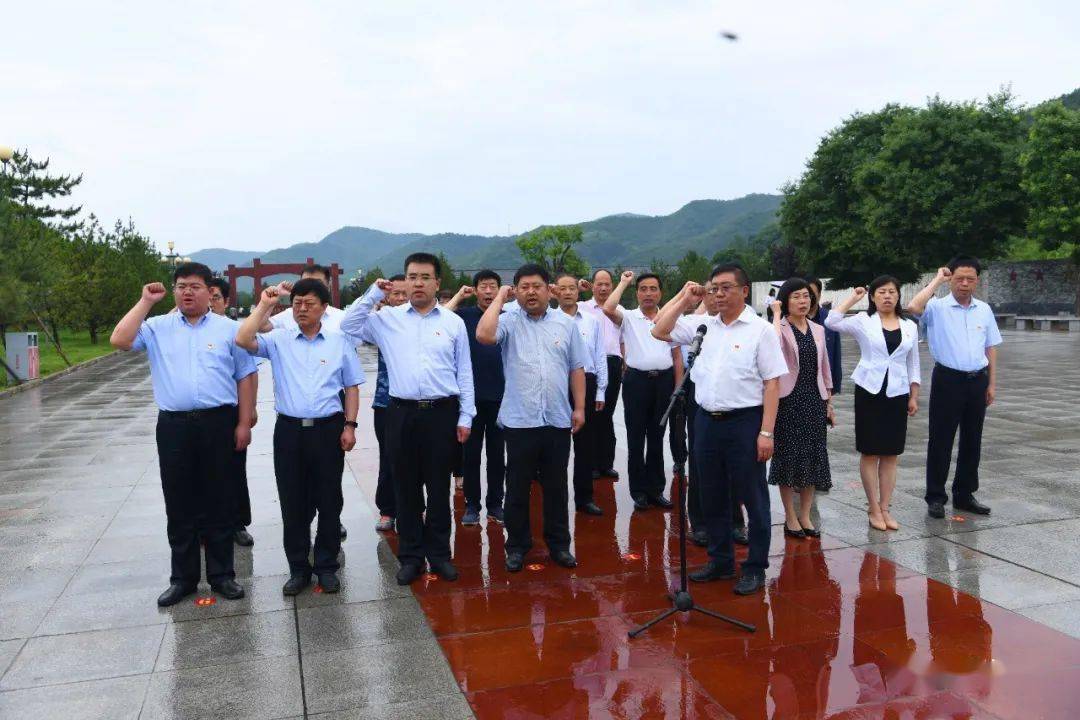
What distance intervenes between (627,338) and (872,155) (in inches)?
1316

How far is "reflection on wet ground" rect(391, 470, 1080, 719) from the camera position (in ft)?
10.2

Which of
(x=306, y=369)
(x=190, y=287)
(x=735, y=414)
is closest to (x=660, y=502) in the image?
(x=735, y=414)

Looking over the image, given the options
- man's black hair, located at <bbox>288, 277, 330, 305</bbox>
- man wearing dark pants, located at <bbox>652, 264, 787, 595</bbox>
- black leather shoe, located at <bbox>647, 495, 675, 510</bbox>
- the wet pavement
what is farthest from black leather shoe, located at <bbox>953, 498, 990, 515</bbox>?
man's black hair, located at <bbox>288, 277, 330, 305</bbox>

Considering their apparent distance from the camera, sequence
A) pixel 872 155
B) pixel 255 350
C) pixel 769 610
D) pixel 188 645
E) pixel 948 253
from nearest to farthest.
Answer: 1. pixel 188 645
2. pixel 769 610
3. pixel 255 350
4. pixel 948 253
5. pixel 872 155

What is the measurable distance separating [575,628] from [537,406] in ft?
4.31

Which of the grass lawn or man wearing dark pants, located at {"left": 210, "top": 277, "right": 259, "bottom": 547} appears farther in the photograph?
the grass lawn

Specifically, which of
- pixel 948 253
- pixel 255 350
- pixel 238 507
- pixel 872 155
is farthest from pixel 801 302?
pixel 872 155

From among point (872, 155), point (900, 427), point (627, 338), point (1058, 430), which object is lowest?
point (1058, 430)

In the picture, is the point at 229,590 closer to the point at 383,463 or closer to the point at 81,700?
the point at 81,700

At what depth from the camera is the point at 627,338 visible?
19.5 feet

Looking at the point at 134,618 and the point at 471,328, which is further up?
the point at 471,328

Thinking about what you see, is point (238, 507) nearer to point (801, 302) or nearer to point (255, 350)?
point (255, 350)

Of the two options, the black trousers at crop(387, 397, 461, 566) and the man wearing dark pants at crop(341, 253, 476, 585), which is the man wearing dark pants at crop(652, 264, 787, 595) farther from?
the black trousers at crop(387, 397, 461, 566)

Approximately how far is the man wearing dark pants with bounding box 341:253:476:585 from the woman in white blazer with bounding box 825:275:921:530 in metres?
2.59
